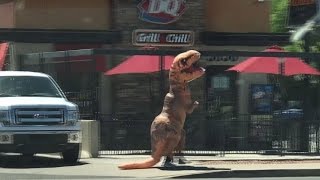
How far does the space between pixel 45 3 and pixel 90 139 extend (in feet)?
29.9

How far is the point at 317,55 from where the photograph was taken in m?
18.1

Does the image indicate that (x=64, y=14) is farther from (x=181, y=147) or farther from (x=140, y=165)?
(x=140, y=165)

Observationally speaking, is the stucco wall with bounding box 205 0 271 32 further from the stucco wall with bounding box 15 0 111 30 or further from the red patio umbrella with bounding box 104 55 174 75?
the red patio umbrella with bounding box 104 55 174 75

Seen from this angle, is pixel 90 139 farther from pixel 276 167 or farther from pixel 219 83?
pixel 219 83

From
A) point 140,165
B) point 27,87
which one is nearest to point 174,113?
point 140,165

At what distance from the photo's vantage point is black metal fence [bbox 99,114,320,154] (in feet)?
59.3

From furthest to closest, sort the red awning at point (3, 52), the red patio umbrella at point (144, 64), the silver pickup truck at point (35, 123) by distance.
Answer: the red awning at point (3, 52), the red patio umbrella at point (144, 64), the silver pickup truck at point (35, 123)

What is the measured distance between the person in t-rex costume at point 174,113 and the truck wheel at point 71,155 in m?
1.48

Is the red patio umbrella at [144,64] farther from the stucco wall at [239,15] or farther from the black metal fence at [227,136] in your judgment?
the stucco wall at [239,15]

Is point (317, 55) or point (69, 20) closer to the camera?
point (317, 55)

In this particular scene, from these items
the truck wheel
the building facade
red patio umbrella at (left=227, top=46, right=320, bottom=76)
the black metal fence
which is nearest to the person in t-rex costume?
the truck wheel

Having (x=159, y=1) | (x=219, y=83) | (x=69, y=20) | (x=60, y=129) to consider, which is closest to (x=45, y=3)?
(x=69, y=20)

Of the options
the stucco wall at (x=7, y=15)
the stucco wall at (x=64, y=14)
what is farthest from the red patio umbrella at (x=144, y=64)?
the stucco wall at (x=7, y=15)

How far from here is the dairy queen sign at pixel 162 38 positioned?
24531mm
